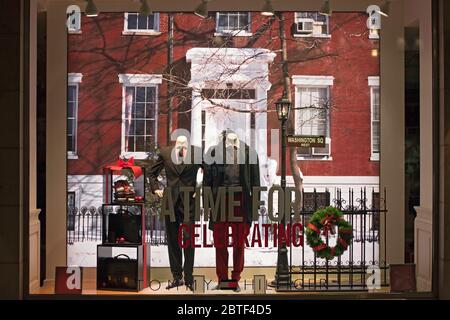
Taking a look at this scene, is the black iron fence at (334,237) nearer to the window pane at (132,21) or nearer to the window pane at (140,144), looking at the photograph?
the window pane at (140,144)

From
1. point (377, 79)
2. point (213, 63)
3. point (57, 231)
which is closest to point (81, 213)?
point (57, 231)

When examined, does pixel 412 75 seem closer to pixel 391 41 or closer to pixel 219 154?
pixel 391 41

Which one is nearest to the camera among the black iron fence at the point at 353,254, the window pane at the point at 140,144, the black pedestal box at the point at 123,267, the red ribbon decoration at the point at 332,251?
the black pedestal box at the point at 123,267

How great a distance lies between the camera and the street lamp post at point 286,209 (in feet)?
20.5

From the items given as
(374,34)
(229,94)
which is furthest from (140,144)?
(374,34)

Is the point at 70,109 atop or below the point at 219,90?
below

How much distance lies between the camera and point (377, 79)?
6.64 metres

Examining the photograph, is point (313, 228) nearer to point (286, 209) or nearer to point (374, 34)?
point (286, 209)

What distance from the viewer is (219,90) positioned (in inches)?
251

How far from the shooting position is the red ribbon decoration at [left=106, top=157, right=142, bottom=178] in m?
6.40

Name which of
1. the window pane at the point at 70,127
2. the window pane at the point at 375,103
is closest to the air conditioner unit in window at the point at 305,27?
the window pane at the point at 375,103

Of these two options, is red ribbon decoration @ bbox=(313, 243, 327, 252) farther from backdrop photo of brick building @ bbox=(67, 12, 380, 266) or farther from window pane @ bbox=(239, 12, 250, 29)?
window pane @ bbox=(239, 12, 250, 29)

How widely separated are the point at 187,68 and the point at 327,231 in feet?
6.28
